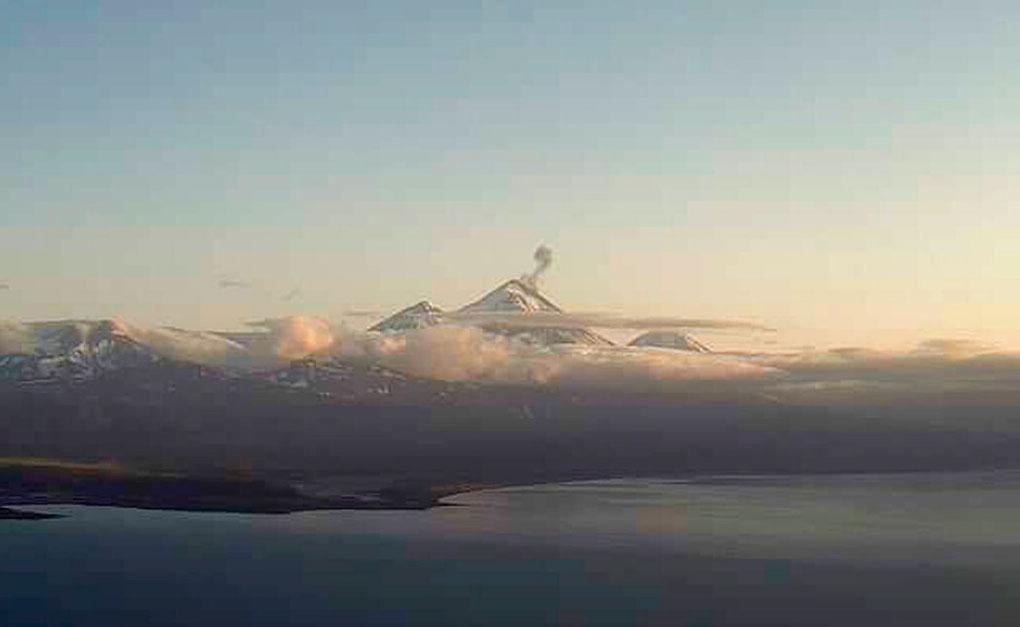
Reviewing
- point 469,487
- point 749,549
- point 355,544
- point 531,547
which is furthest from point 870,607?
point 469,487

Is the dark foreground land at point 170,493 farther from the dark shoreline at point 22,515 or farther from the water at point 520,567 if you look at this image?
the water at point 520,567

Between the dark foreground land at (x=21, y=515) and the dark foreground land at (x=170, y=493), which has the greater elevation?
the dark foreground land at (x=170, y=493)

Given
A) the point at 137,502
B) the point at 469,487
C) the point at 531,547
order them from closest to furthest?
the point at 531,547 < the point at 137,502 < the point at 469,487

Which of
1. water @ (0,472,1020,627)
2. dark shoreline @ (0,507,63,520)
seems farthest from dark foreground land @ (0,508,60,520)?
water @ (0,472,1020,627)

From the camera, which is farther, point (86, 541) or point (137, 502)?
point (137, 502)

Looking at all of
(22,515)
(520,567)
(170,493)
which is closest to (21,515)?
(22,515)

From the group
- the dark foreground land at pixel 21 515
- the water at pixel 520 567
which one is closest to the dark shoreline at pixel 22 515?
the dark foreground land at pixel 21 515

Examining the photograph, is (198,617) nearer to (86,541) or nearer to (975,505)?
(86,541)

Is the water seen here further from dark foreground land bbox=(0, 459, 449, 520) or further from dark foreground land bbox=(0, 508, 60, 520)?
dark foreground land bbox=(0, 459, 449, 520)

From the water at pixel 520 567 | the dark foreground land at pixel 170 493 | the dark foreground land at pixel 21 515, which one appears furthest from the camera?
the dark foreground land at pixel 170 493

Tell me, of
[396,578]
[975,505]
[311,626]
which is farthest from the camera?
[975,505]
